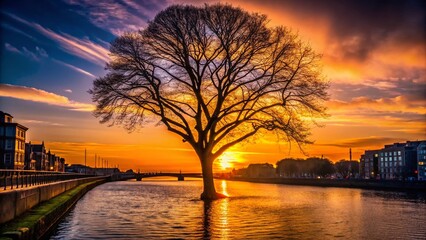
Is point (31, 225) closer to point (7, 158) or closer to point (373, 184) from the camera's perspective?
point (373, 184)

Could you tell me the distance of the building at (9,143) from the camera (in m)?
124

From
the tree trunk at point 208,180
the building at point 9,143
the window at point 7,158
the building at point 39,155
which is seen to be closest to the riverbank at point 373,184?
the tree trunk at point 208,180

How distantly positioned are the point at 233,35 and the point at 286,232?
Result: 73.9ft

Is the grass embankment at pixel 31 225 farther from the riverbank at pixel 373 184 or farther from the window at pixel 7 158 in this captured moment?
the window at pixel 7 158

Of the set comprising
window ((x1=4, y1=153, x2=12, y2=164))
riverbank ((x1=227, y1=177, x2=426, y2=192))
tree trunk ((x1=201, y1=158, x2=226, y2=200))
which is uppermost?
window ((x1=4, y1=153, x2=12, y2=164))

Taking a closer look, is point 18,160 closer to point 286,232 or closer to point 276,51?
point 276,51

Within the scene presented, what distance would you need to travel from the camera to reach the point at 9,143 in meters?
126

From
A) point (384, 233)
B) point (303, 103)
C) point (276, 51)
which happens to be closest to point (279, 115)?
point (303, 103)

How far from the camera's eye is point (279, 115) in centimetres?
4319

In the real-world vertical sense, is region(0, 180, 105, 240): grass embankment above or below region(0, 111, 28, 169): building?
below

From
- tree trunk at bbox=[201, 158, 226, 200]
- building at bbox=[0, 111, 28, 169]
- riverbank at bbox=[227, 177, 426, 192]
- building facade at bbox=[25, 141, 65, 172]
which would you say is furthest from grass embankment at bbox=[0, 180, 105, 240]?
building facade at bbox=[25, 141, 65, 172]

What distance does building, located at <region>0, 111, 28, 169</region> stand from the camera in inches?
4867

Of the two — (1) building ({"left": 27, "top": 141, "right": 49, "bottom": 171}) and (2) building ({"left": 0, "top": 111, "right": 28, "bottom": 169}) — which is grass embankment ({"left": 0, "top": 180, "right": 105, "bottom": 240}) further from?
(1) building ({"left": 27, "top": 141, "right": 49, "bottom": 171})

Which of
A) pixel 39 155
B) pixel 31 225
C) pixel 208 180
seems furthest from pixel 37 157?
pixel 31 225
